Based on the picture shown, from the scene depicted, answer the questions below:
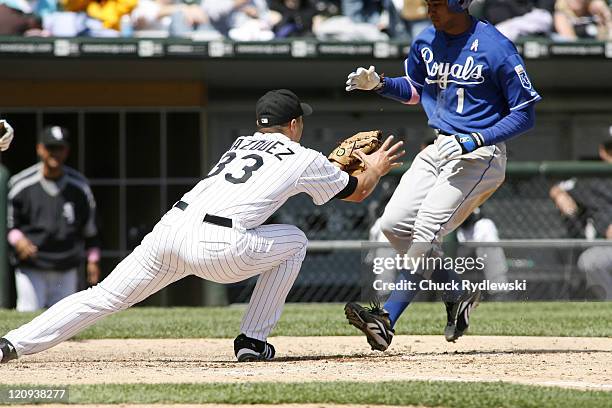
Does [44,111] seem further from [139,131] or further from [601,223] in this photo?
[601,223]

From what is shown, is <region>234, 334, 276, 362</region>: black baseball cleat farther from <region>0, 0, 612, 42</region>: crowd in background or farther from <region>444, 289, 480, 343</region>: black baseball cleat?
<region>0, 0, 612, 42</region>: crowd in background

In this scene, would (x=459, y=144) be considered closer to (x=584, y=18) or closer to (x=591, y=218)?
(x=591, y=218)

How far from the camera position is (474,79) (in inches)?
231

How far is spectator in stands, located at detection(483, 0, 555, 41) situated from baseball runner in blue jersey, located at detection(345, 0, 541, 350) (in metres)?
6.06

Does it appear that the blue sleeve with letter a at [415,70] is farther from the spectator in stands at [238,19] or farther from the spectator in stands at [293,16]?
the spectator in stands at [293,16]

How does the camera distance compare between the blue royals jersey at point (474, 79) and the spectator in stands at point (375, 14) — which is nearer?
the blue royals jersey at point (474, 79)

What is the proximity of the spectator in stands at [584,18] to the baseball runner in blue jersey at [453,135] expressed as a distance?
21.2 ft

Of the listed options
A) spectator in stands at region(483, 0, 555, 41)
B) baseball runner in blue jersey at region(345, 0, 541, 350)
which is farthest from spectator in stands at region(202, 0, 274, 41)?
baseball runner in blue jersey at region(345, 0, 541, 350)

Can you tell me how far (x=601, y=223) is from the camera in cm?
1039

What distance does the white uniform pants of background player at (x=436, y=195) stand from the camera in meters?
5.91

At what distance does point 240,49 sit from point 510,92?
5.87 m

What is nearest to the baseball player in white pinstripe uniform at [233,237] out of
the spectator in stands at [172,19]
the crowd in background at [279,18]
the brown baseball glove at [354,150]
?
the brown baseball glove at [354,150]

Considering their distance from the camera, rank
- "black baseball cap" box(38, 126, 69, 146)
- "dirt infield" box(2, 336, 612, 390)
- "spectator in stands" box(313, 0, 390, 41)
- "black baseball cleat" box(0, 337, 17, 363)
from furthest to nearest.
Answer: "spectator in stands" box(313, 0, 390, 41) < "black baseball cap" box(38, 126, 69, 146) < "black baseball cleat" box(0, 337, 17, 363) < "dirt infield" box(2, 336, 612, 390)

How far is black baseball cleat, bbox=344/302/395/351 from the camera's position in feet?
18.6
